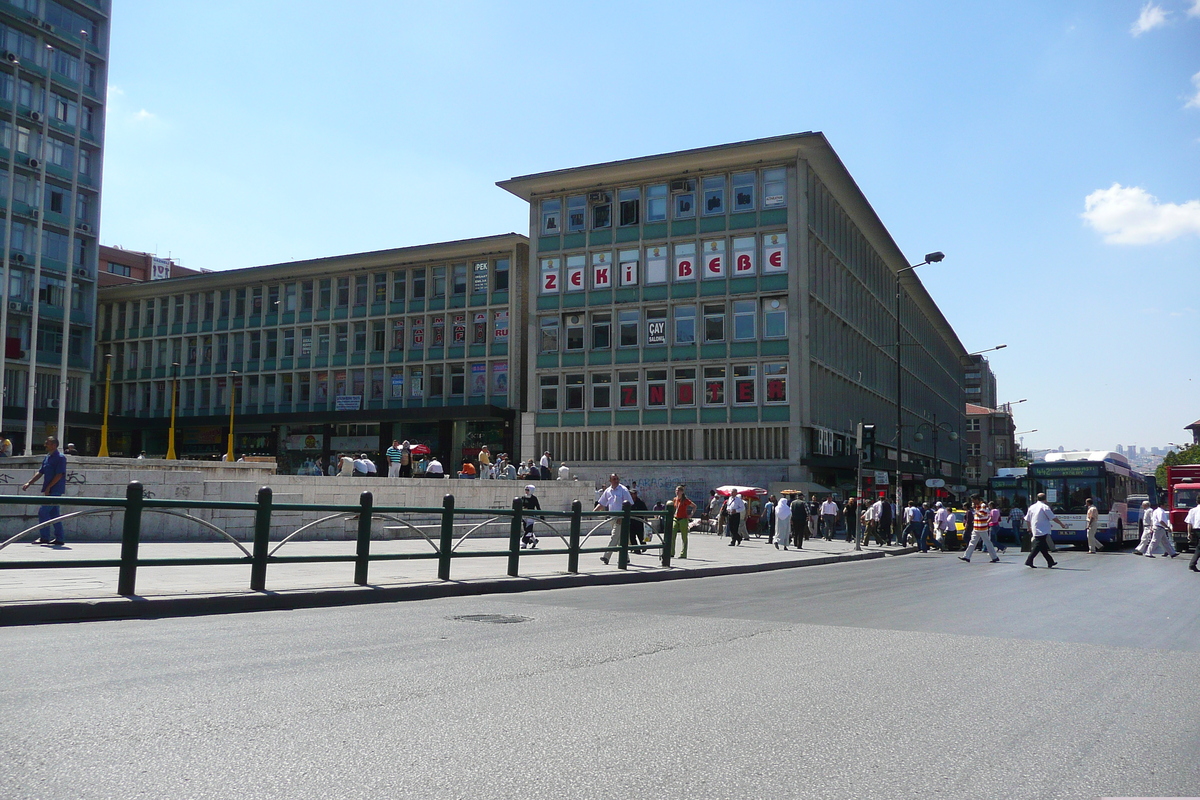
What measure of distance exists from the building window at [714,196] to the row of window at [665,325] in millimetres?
4520

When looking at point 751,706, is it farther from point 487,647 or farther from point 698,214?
point 698,214

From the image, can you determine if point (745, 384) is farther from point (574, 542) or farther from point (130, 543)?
point (130, 543)

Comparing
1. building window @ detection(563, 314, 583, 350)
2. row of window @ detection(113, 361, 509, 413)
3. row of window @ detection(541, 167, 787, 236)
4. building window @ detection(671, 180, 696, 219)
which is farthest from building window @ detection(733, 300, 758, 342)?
row of window @ detection(113, 361, 509, 413)

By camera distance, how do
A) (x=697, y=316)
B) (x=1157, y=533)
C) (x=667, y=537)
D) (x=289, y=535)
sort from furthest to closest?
1. (x=697, y=316)
2. (x=1157, y=533)
3. (x=667, y=537)
4. (x=289, y=535)

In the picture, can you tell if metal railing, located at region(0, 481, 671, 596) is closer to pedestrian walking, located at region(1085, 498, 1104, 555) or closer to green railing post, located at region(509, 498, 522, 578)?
green railing post, located at region(509, 498, 522, 578)

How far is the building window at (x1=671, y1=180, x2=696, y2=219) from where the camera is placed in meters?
51.6

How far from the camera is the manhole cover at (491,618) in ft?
32.7

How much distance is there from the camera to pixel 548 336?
54.7m

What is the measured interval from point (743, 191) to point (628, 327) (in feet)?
28.9

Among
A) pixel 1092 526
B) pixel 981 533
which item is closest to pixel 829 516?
pixel 1092 526

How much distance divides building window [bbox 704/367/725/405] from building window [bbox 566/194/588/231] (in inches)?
415

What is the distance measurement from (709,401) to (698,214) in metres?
9.30

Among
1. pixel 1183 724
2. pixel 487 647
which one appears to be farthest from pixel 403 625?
pixel 1183 724

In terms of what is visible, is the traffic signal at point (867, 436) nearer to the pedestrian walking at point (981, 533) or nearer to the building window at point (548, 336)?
the pedestrian walking at point (981, 533)
